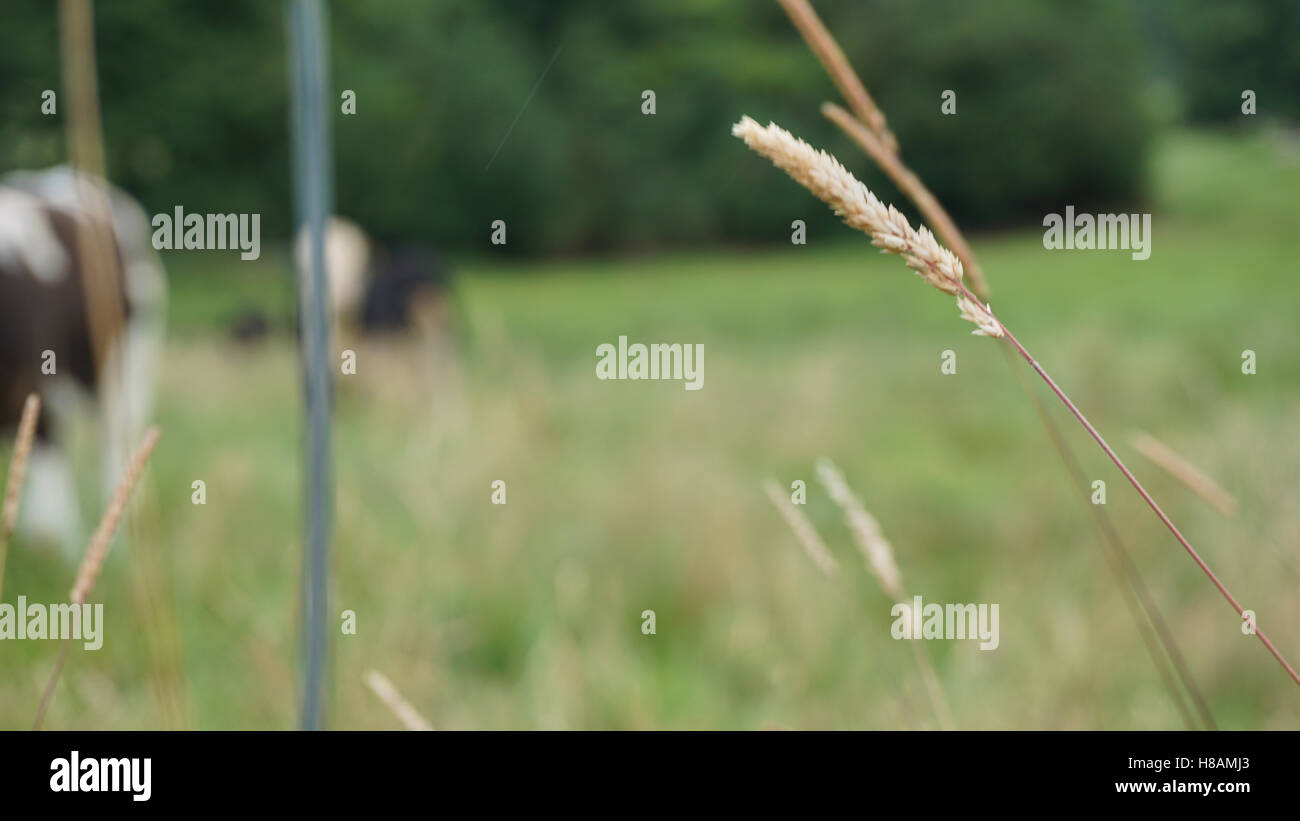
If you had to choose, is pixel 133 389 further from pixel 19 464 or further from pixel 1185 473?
pixel 1185 473

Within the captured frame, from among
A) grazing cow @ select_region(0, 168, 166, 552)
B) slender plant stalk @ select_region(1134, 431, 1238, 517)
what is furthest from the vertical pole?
grazing cow @ select_region(0, 168, 166, 552)

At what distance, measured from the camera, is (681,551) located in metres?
2.91

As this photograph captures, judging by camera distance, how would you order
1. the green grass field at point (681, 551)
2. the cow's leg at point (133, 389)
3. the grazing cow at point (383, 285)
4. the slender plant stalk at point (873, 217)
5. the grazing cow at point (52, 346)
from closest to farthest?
the slender plant stalk at point (873, 217), the green grass field at point (681, 551), the grazing cow at point (52, 346), the cow's leg at point (133, 389), the grazing cow at point (383, 285)

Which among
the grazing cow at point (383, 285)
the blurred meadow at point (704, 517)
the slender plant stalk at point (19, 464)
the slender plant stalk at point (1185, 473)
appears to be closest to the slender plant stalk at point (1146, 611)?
the slender plant stalk at point (1185, 473)

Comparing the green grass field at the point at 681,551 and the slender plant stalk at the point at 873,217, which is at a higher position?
the slender plant stalk at the point at 873,217

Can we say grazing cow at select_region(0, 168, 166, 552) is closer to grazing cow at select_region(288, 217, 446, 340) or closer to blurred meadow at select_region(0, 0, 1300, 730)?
blurred meadow at select_region(0, 0, 1300, 730)

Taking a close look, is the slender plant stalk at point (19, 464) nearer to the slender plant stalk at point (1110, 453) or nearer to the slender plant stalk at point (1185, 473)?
the slender plant stalk at point (1110, 453)

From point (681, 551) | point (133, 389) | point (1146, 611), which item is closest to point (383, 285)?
point (133, 389)

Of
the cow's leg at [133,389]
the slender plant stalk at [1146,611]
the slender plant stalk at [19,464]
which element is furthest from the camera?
the cow's leg at [133,389]

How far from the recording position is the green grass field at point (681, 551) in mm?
1906

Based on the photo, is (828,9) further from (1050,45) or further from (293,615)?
(293,615)

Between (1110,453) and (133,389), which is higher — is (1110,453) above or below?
below

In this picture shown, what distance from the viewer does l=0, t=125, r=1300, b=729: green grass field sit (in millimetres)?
1906
